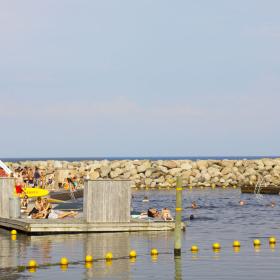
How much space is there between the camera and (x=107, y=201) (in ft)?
123

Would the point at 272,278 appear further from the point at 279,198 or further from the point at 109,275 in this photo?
Answer: the point at 279,198

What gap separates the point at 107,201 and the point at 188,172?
70117 millimetres

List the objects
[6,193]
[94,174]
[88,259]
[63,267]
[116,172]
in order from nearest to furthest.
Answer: [63,267] < [88,259] < [6,193] < [94,174] < [116,172]

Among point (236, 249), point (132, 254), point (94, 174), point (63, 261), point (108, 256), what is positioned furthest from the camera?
point (94, 174)

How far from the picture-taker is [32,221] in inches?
1519

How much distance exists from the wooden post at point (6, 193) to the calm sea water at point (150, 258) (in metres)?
3.77

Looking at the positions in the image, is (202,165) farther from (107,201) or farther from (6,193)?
(107,201)

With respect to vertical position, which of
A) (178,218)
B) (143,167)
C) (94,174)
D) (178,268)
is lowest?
(178,268)

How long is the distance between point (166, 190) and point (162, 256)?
221ft

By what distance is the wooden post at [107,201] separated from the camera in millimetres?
37375

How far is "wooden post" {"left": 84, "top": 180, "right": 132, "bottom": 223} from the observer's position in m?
37.4

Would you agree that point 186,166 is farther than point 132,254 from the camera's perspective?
Yes

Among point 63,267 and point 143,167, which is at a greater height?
point 143,167

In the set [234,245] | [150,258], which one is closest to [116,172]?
[234,245]
